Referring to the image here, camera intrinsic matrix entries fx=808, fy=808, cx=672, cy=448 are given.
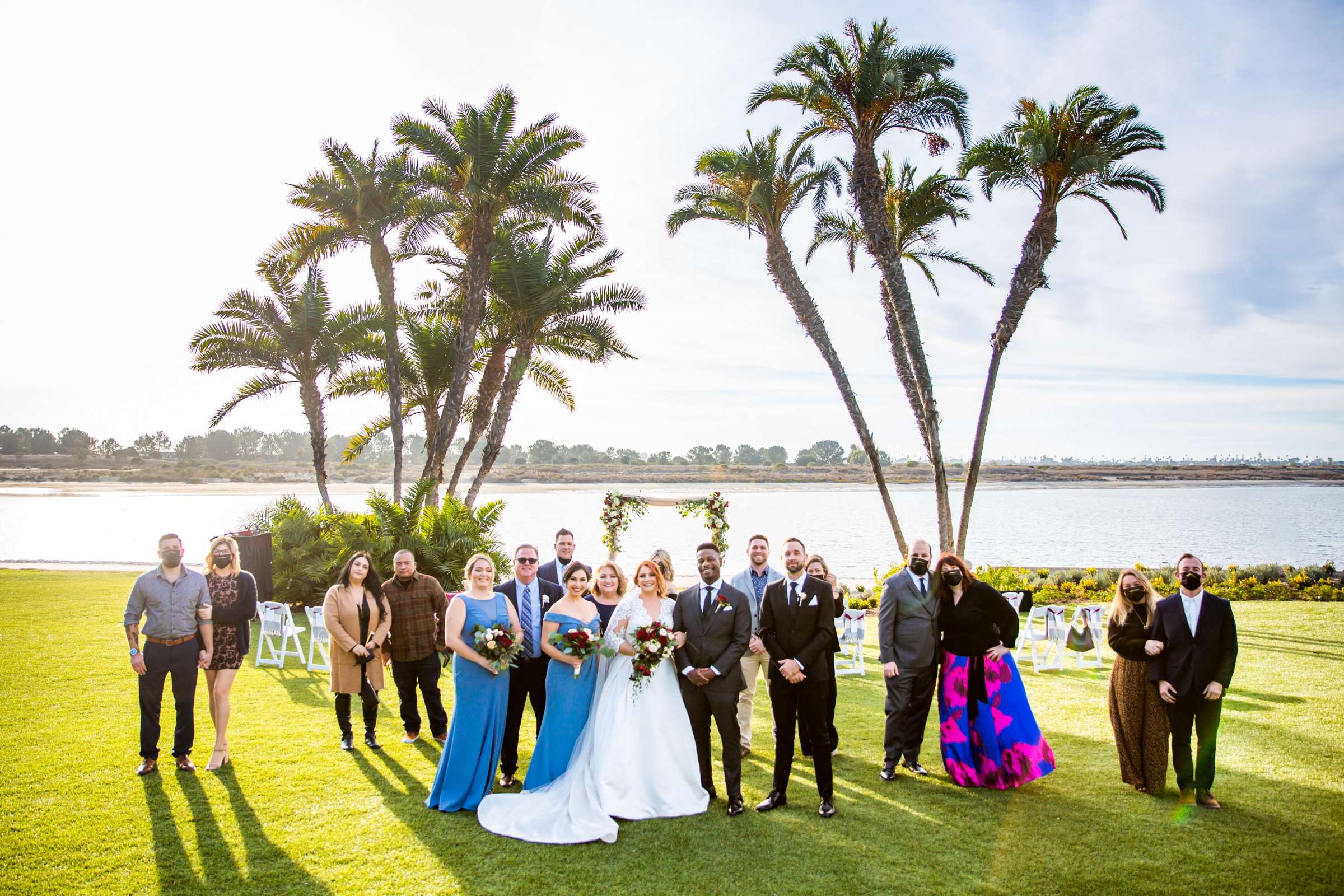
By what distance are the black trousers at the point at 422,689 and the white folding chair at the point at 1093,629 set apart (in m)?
A: 8.03

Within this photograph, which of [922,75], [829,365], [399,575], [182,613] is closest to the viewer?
[182,613]

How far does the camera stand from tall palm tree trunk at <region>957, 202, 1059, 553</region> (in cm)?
1703

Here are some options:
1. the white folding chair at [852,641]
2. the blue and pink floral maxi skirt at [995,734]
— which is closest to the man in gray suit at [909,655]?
the blue and pink floral maxi skirt at [995,734]

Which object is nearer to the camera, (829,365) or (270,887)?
(270,887)

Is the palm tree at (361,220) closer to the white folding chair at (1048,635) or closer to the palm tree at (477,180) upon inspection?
the palm tree at (477,180)

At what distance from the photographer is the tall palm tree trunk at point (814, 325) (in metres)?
18.7

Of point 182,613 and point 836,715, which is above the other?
→ point 182,613

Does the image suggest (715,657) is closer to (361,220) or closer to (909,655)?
(909,655)

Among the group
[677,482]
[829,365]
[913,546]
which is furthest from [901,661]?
[677,482]

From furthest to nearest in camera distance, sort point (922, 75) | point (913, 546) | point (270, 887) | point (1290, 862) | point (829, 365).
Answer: point (829, 365) → point (922, 75) → point (913, 546) → point (1290, 862) → point (270, 887)

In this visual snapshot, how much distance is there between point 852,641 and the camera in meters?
11.8

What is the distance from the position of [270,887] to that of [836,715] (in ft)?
20.1

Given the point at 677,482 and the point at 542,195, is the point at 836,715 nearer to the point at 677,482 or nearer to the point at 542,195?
the point at 542,195

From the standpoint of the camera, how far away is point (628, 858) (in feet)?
17.6
